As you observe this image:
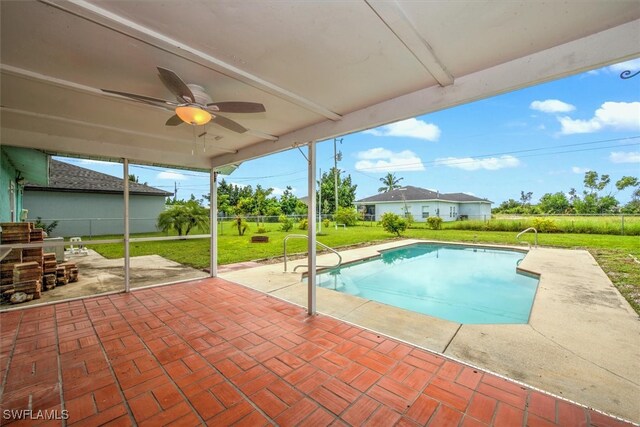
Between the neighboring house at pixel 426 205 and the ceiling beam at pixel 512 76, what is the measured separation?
19509mm

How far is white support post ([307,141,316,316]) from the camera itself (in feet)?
10.9

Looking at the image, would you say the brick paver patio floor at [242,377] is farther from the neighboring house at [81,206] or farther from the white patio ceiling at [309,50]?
the neighboring house at [81,206]

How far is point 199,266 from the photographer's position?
20.4ft

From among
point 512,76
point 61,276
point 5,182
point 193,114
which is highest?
point 512,76

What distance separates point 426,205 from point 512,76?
20797 millimetres

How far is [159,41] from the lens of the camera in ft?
5.45

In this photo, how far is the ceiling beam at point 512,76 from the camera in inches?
59.7

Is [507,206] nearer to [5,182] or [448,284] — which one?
[448,284]

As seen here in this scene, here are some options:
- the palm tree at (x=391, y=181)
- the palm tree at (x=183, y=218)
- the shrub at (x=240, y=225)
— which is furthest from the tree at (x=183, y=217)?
the palm tree at (x=391, y=181)

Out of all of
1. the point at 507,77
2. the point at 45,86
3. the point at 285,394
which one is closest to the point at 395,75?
the point at 507,77

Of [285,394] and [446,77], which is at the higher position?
[446,77]

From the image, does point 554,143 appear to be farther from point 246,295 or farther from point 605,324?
point 246,295

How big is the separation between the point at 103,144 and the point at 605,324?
732 cm

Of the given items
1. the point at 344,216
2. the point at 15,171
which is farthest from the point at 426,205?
the point at 15,171
